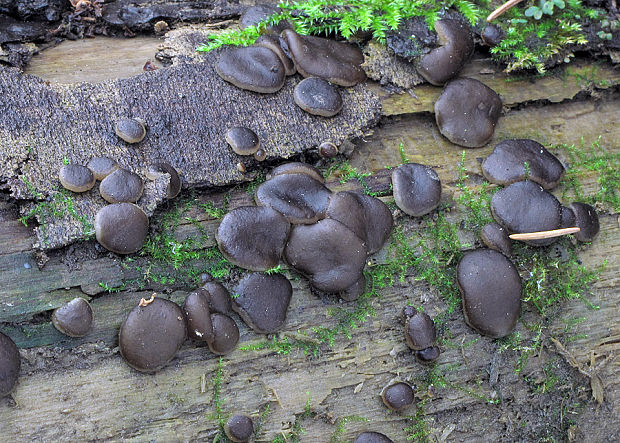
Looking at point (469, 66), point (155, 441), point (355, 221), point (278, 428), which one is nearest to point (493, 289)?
point (355, 221)

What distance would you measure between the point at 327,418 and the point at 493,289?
4.77 feet

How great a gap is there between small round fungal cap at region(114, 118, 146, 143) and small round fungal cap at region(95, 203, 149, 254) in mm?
547

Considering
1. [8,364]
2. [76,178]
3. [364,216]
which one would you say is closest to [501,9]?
[364,216]

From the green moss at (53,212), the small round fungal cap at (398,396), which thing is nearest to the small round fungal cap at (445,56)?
the small round fungal cap at (398,396)

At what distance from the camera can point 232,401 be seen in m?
3.54

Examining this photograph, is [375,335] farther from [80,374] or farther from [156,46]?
[156,46]

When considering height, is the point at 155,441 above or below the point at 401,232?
below

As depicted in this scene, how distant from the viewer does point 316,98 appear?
419 cm

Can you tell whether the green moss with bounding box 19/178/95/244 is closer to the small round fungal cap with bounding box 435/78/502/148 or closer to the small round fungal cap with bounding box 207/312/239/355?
the small round fungal cap with bounding box 207/312/239/355

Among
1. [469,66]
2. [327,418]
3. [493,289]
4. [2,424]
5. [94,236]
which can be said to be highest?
[469,66]

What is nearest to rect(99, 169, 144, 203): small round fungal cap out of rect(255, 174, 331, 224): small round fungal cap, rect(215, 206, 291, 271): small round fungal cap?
rect(215, 206, 291, 271): small round fungal cap

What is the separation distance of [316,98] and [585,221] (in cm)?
226

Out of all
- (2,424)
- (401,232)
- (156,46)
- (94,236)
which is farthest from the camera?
(156,46)

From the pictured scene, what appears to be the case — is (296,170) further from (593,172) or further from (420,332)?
(593,172)
